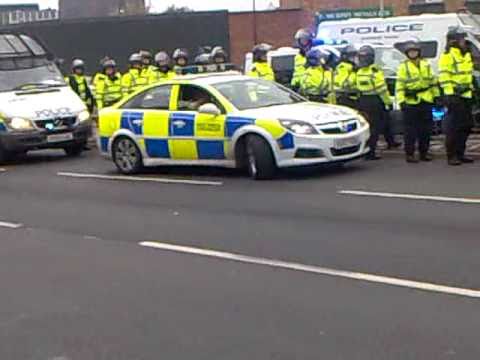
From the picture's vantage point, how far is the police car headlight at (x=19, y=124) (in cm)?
1841

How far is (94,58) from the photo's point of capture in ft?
156

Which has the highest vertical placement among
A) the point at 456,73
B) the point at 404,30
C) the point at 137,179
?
the point at 404,30

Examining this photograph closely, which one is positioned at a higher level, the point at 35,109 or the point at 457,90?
the point at 457,90

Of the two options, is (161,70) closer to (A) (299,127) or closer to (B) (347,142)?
(A) (299,127)

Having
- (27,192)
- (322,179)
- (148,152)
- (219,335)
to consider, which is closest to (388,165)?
(322,179)

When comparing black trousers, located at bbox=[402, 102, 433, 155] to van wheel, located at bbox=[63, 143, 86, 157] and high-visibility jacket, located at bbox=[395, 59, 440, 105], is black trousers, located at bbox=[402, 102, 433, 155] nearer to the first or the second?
high-visibility jacket, located at bbox=[395, 59, 440, 105]

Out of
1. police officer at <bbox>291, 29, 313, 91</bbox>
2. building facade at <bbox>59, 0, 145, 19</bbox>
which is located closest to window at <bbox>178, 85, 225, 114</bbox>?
police officer at <bbox>291, 29, 313, 91</bbox>

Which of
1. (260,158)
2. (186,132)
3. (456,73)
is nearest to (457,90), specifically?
(456,73)

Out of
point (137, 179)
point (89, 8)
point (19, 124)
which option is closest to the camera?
point (137, 179)

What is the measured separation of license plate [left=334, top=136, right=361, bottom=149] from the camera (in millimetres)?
14008

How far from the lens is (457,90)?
14602mm

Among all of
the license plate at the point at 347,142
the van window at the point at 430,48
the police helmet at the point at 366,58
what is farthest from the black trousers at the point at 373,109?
the van window at the point at 430,48

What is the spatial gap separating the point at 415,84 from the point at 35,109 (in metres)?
6.79

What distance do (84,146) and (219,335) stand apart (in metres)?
13.3
